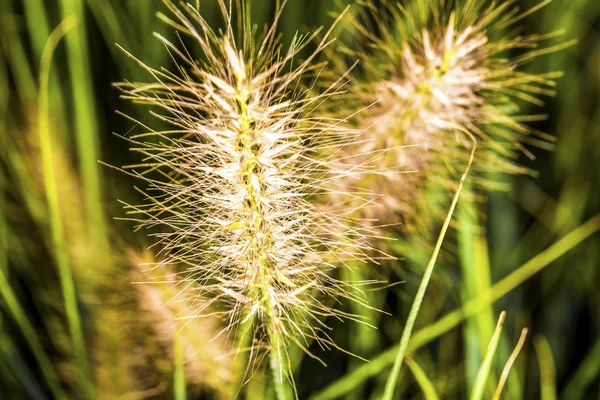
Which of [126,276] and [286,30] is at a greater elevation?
[286,30]

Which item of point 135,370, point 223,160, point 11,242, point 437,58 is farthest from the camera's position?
point 11,242

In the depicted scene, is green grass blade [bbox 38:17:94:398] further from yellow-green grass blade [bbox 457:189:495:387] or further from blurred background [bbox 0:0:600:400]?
yellow-green grass blade [bbox 457:189:495:387]

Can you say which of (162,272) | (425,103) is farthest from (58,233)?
(425,103)

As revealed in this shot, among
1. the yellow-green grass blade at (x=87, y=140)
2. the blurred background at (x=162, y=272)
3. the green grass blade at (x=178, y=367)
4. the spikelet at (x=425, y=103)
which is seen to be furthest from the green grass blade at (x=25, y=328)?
the spikelet at (x=425, y=103)

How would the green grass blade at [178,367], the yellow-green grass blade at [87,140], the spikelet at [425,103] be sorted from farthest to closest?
the yellow-green grass blade at [87,140], the spikelet at [425,103], the green grass blade at [178,367]

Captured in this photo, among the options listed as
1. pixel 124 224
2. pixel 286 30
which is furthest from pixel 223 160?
pixel 286 30

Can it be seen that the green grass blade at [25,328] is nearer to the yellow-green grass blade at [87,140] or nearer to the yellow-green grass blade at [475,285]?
the yellow-green grass blade at [87,140]

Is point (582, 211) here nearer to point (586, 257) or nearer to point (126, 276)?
point (586, 257)

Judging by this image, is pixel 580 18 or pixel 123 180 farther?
pixel 580 18
